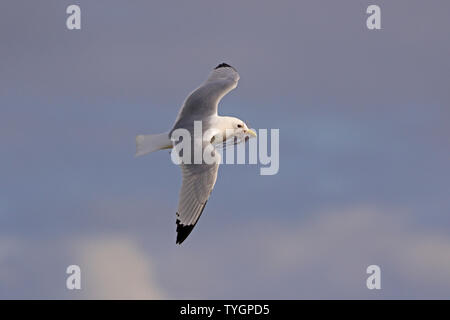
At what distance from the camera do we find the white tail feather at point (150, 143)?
1018 cm

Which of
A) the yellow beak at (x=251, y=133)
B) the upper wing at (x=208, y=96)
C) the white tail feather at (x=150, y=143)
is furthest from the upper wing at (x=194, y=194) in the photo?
the yellow beak at (x=251, y=133)

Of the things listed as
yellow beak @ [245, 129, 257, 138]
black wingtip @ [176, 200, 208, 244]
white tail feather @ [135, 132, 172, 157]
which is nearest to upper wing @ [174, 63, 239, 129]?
white tail feather @ [135, 132, 172, 157]

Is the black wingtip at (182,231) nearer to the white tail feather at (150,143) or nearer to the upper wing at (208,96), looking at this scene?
the white tail feather at (150,143)

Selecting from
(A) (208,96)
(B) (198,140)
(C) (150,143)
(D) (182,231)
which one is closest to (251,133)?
(A) (208,96)

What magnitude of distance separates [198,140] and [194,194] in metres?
0.69

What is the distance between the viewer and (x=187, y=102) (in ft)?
37.1

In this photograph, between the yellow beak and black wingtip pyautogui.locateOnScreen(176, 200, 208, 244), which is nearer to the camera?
black wingtip pyautogui.locateOnScreen(176, 200, 208, 244)

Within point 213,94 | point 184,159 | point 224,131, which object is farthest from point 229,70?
point 184,159

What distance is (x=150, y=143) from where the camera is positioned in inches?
402

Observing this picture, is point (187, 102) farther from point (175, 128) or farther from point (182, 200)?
point (182, 200)

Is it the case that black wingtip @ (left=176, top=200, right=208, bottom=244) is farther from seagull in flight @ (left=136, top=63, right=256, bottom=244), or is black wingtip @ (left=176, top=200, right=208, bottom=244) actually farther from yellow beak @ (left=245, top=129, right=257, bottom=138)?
yellow beak @ (left=245, top=129, right=257, bottom=138)

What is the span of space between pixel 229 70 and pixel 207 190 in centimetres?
322

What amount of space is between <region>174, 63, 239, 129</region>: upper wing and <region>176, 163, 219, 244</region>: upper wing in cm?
91

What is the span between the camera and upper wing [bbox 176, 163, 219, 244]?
985cm
